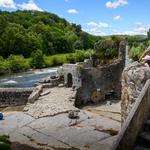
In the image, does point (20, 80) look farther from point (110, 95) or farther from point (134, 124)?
point (134, 124)

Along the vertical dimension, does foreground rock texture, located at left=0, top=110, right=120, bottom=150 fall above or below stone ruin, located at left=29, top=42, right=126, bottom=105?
below

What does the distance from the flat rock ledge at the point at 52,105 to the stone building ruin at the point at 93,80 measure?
1.50 metres

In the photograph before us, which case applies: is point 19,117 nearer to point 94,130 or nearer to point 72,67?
point 94,130

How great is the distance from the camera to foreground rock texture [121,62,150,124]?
4266 millimetres

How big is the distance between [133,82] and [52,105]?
7.20 m

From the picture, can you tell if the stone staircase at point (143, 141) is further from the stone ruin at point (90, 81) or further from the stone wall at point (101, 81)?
the stone wall at point (101, 81)

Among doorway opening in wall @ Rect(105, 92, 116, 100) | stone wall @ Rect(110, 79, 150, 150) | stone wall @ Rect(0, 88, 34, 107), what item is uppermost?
stone wall @ Rect(110, 79, 150, 150)

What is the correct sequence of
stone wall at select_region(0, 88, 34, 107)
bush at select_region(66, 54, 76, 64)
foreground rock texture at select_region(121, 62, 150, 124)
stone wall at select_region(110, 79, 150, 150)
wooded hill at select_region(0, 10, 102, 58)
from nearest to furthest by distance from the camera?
stone wall at select_region(110, 79, 150, 150) < foreground rock texture at select_region(121, 62, 150, 124) < stone wall at select_region(0, 88, 34, 107) < bush at select_region(66, 54, 76, 64) < wooded hill at select_region(0, 10, 102, 58)

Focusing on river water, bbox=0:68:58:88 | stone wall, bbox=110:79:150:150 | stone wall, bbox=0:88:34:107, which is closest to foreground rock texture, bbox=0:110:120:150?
stone wall, bbox=110:79:150:150

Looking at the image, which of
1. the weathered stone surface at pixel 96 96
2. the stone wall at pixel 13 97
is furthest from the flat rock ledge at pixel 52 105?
the weathered stone surface at pixel 96 96

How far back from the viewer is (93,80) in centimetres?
1509

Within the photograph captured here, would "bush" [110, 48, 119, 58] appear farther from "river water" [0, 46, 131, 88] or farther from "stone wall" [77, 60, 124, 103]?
"river water" [0, 46, 131, 88]

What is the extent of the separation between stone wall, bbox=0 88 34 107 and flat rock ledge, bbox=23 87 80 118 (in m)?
2.16

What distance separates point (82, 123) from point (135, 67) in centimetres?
446
